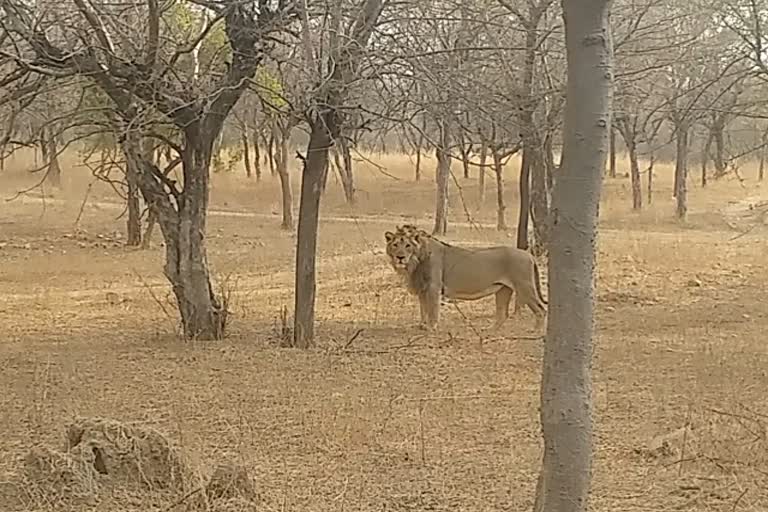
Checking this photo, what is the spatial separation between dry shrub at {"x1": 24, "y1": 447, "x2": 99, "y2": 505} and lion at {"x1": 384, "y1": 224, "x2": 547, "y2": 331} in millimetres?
7435

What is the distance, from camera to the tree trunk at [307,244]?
37.0 feet

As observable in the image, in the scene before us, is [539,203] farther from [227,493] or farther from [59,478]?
[59,478]

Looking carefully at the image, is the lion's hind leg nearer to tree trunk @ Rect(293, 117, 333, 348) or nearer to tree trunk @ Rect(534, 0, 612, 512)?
tree trunk @ Rect(293, 117, 333, 348)

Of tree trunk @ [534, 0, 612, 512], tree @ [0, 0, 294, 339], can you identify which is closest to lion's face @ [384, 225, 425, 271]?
tree @ [0, 0, 294, 339]

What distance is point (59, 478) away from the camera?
5.52 meters

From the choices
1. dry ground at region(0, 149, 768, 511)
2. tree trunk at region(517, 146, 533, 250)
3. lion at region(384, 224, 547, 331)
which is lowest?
dry ground at region(0, 149, 768, 511)

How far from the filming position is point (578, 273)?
364cm

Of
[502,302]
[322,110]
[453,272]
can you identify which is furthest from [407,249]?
[322,110]

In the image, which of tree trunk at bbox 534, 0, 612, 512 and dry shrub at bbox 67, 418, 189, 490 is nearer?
tree trunk at bbox 534, 0, 612, 512

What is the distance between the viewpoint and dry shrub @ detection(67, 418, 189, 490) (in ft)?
18.7

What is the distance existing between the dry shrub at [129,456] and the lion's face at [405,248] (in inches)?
279

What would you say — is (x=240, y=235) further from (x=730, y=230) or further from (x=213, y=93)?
(x=213, y=93)

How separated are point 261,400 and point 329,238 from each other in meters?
18.6

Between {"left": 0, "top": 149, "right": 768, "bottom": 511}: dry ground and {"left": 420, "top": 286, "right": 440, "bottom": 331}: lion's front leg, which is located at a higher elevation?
{"left": 420, "top": 286, "right": 440, "bottom": 331}: lion's front leg
